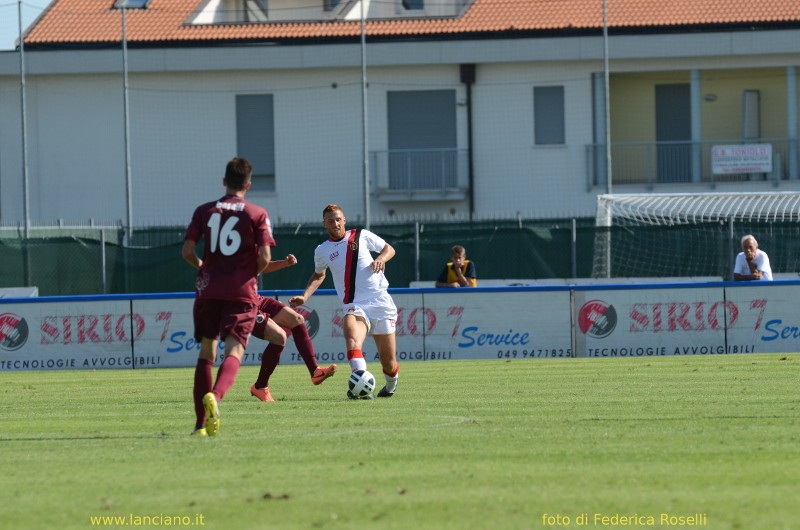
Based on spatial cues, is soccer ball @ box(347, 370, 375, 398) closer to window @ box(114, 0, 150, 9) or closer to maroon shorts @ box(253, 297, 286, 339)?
maroon shorts @ box(253, 297, 286, 339)

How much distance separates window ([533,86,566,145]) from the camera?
40.2m

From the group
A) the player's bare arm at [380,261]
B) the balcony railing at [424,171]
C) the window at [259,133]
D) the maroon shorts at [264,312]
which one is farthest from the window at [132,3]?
the player's bare arm at [380,261]

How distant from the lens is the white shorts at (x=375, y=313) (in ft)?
42.5

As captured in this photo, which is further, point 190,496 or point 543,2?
point 543,2

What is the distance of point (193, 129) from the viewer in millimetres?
40562

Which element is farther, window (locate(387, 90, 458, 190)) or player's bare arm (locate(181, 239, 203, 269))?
window (locate(387, 90, 458, 190))

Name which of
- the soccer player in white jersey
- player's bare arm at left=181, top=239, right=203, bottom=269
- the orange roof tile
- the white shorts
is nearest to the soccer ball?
the soccer player in white jersey

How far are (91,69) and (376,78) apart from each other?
329 inches

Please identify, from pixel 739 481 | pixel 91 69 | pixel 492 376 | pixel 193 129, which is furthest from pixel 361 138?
pixel 739 481

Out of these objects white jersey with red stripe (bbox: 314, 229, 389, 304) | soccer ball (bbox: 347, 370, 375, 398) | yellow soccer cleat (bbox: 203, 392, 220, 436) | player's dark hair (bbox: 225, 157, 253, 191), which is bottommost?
soccer ball (bbox: 347, 370, 375, 398)

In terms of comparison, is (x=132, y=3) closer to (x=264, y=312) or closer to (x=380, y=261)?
(x=264, y=312)

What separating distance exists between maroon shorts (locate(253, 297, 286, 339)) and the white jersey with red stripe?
0.64 m

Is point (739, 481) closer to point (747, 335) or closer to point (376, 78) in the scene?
point (747, 335)

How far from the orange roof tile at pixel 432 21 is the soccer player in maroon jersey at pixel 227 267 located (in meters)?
30.8
